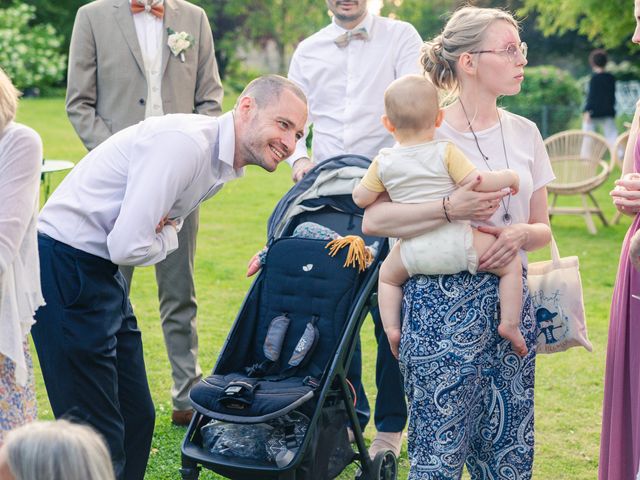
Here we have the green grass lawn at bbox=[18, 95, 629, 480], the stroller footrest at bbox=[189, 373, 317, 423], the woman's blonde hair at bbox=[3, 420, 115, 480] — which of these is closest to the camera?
the woman's blonde hair at bbox=[3, 420, 115, 480]

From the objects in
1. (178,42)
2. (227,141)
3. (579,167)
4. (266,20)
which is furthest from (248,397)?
(266,20)

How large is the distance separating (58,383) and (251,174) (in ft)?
40.0

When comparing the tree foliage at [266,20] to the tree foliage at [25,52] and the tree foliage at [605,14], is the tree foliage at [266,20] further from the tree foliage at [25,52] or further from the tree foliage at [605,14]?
the tree foliage at [605,14]

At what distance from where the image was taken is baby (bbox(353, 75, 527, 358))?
129 inches

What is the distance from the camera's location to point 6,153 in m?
3.25

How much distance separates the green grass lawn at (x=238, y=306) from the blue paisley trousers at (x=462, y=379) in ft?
4.59

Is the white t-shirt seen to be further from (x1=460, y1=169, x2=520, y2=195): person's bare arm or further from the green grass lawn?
the green grass lawn

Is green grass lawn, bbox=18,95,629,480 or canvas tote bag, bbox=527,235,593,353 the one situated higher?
canvas tote bag, bbox=527,235,593,353

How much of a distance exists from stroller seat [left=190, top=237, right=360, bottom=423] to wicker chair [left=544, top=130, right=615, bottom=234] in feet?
24.1

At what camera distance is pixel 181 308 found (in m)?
5.20

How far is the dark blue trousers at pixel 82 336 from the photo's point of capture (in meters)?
3.59

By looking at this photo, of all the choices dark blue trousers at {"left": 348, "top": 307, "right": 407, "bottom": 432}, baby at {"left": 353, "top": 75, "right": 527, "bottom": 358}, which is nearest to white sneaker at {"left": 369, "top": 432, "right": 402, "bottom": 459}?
dark blue trousers at {"left": 348, "top": 307, "right": 407, "bottom": 432}

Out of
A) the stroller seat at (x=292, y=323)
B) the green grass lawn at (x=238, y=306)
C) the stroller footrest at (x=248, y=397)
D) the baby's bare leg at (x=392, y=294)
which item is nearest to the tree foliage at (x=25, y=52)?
the green grass lawn at (x=238, y=306)

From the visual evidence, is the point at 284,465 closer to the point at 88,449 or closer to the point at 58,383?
the point at 58,383
